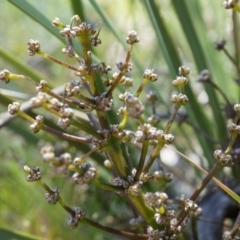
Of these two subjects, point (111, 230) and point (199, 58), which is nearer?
point (111, 230)

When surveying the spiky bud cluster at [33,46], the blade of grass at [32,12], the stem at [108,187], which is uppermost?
the blade of grass at [32,12]

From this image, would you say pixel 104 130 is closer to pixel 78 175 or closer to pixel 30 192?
pixel 78 175

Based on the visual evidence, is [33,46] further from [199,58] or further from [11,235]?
[199,58]

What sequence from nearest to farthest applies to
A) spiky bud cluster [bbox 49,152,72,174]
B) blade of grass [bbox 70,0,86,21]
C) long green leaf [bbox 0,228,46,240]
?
spiky bud cluster [bbox 49,152,72,174] → long green leaf [bbox 0,228,46,240] → blade of grass [bbox 70,0,86,21]

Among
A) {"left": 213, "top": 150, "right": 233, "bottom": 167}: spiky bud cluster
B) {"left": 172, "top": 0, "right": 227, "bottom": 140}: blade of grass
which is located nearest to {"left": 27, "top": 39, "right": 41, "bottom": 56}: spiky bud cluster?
{"left": 213, "top": 150, "right": 233, "bottom": 167}: spiky bud cluster

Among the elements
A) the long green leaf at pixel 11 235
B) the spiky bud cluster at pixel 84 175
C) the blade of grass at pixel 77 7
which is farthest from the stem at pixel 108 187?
the blade of grass at pixel 77 7

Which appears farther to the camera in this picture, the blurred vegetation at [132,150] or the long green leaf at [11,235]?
the blurred vegetation at [132,150]

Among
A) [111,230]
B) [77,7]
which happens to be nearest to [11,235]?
[111,230]

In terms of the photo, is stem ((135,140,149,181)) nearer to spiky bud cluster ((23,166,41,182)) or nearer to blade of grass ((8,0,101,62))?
spiky bud cluster ((23,166,41,182))

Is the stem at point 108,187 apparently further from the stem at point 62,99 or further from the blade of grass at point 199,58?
the blade of grass at point 199,58

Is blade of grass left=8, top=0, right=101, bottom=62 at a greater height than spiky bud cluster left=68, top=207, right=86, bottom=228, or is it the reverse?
blade of grass left=8, top=0, right=101, bottom=62

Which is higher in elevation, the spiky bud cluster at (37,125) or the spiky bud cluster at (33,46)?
the spiky bud cluster at (33,46)

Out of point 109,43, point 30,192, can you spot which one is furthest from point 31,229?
point 109,43
